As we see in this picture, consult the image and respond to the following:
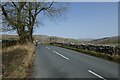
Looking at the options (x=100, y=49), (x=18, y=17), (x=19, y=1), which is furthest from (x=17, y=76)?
(x=19, y=1)

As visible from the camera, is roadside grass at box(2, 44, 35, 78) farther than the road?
No

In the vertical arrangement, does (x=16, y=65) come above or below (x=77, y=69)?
above

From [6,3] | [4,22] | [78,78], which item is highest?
[6,3]

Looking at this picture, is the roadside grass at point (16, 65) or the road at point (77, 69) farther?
the road at point (77, 69)

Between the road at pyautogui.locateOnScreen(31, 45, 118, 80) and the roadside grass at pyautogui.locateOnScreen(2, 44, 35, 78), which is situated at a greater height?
the roadside grass at pyautogui.locateOnScreen(2, 44, 35, 78)

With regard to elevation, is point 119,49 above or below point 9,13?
below

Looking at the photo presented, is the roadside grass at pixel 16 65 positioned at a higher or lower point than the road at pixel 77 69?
higher

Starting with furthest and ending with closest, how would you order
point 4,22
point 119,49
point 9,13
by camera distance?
point 4,22 → point 9,13 → point 119,49

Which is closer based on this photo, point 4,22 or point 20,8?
point 20,8

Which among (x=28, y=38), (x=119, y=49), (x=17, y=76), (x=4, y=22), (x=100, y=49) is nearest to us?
(x=17, y=76)

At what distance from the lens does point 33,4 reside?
38.2 m

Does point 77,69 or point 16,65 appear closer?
point 16,65

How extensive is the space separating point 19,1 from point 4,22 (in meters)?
4.51

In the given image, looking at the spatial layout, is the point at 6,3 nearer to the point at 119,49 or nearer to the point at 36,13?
the point at 36,13
